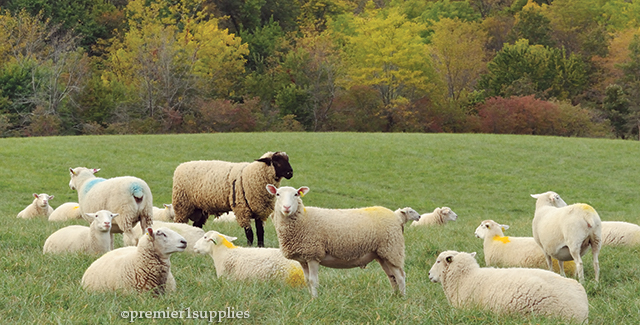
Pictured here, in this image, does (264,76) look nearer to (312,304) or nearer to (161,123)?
(161,123)

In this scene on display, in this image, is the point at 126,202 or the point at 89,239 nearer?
the point at 89,239

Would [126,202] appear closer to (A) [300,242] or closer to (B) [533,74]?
(A) [300,242]

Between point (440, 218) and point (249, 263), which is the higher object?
point (249, 263)

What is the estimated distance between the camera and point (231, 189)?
34.3 ft

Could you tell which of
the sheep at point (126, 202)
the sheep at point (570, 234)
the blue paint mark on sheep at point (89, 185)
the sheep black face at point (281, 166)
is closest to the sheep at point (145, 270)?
the sheep at point (126, 202)

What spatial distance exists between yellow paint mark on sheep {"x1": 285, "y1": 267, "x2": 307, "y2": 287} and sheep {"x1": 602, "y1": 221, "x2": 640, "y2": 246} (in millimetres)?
5550

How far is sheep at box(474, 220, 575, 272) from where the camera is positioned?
335 inches

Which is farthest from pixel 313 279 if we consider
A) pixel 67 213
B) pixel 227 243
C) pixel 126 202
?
pixel 67 213

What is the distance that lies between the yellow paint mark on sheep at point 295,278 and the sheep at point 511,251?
3.03 metres

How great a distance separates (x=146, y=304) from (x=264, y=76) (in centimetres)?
4814

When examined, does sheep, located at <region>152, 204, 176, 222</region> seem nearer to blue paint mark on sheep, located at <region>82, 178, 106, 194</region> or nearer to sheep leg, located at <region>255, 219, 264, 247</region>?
blue paint mark on sheep, located at <region>82, 178, 106, 194</region>

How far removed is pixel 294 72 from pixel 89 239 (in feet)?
141

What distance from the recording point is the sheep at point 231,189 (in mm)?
10109

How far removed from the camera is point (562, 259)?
8047mm
